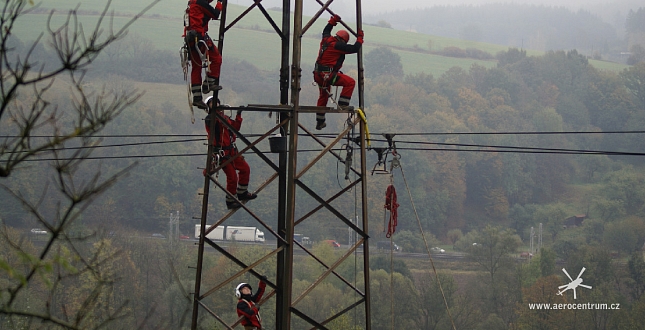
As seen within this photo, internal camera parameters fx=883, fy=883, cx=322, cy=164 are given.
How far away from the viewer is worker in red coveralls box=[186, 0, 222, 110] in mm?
12492

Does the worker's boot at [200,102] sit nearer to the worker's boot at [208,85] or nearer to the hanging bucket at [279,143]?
the worker's boot at [208,85]

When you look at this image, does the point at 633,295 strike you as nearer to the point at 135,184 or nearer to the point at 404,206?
the point at 404,206

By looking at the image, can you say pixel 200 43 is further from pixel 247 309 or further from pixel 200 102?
pixel 247 309

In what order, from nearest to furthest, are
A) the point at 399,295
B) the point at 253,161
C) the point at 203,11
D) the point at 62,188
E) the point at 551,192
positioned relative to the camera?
the point at 62,188
the point at 203,11
the point at 399,295
the point at 253,161
the point at 551,192

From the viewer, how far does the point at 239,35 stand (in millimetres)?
132125

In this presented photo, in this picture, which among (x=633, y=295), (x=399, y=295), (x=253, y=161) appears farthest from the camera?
(x=253, y=161)

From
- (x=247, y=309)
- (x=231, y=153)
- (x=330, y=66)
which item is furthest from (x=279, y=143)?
(x=247, y=309)

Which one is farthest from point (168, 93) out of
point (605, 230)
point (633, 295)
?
point (633, 295)

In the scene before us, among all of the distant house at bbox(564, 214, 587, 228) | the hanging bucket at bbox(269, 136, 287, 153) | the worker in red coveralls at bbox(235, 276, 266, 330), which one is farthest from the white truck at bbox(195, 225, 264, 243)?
the worker in red coveralls at bbox(235, 276, 266, 330)

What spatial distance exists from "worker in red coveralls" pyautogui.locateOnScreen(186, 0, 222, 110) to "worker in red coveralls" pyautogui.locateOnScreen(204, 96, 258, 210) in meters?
0.20

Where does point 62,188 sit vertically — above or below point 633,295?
above

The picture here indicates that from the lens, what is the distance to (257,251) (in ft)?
232

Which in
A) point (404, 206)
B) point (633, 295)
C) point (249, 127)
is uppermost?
point (249, 127)

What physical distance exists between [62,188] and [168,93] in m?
111
